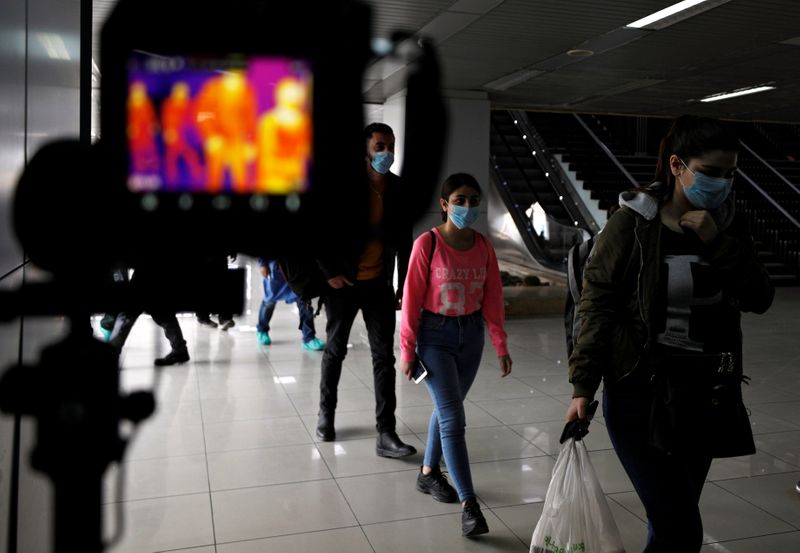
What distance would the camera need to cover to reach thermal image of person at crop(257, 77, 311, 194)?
0.51 metres

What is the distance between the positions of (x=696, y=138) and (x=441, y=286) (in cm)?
120

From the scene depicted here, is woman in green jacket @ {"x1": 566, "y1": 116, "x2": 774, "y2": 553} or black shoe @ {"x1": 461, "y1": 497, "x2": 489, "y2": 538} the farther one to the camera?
black shoe @ {"x1": 461, "y1": 497, "x2": 489, "y2": 538}

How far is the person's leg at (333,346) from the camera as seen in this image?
3.57 metres

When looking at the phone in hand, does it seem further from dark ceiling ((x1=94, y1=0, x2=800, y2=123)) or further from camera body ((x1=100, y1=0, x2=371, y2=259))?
camera body ((x1=100, y1=0, x2=371, y2=259))

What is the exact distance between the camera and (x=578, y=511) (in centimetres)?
204

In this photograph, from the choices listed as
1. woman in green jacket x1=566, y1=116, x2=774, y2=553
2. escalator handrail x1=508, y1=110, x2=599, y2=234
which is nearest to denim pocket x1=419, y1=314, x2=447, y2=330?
woman in green jacket x1=566, y1=116, x2=774, y2=553

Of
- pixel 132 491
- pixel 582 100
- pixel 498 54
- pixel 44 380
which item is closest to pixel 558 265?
pixel 582 100

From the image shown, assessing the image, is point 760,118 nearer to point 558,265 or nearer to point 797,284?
point 797,284

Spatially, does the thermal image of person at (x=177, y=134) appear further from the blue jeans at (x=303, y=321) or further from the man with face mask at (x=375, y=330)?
the blue jeans at (x=303, y=321)

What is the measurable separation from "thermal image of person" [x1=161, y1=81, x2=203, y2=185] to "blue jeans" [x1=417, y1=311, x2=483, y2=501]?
7.34 feet

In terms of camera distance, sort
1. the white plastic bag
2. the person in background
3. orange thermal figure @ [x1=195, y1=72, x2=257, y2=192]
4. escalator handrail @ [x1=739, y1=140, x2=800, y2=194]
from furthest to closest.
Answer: escalator handrail @ [x1=739, y1=140, x2=800, y2=194] < the person in background < the white plastic bag < orange thermal figure @ [x1=195, y1=72, x2=257, y2=192]

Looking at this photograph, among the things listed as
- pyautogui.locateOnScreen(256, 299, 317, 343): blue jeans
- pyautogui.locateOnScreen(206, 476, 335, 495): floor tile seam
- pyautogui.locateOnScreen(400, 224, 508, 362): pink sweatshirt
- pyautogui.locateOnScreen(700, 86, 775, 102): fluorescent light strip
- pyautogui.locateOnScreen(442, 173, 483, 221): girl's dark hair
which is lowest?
pyautogui.locateOnScreen(206, 476, 335, 495): floor tile seam

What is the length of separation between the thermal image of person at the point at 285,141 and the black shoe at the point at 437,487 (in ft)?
8.53

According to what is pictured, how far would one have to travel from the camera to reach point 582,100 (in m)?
9.58
